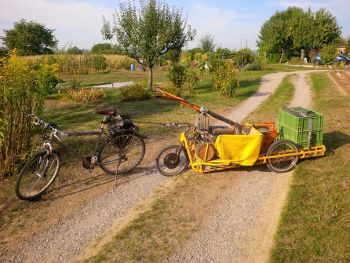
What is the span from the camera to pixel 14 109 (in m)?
6.25

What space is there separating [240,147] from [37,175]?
362cm

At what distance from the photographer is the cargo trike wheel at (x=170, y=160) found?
657 centimetres

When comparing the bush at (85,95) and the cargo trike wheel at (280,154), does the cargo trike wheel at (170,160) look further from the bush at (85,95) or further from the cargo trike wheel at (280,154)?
the bush at (85,95)

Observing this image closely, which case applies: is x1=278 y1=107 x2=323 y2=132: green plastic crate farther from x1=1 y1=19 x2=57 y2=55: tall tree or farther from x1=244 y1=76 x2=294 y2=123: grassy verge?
x1=1 y1=19 x2=57 y2=55: tall tree

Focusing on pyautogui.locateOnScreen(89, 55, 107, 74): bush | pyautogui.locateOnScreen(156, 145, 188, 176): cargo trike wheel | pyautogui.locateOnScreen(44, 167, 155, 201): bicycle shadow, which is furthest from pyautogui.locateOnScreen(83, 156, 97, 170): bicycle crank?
pyautogui.locateOnScreen(89, 55, 107, 74): bush

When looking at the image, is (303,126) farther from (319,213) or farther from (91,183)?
(91,183)

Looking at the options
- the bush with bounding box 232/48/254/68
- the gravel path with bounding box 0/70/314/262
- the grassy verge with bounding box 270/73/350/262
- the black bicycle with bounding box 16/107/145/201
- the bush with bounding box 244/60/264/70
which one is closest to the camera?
the grassy verge with bounding box 270/73/350/262

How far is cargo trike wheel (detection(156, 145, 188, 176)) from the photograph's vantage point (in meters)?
6.57

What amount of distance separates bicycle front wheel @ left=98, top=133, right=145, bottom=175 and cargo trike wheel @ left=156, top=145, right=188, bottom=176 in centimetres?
52

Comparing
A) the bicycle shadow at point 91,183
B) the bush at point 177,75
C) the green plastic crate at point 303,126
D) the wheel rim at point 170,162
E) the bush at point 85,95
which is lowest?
the bicycle shadow at point 91,183

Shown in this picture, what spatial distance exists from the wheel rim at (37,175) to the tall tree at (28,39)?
167 ft

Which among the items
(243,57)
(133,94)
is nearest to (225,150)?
(133,94)

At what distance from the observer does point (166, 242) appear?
4.37m

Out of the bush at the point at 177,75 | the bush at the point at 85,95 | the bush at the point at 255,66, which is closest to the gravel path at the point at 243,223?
the bush at the point at 85,95
